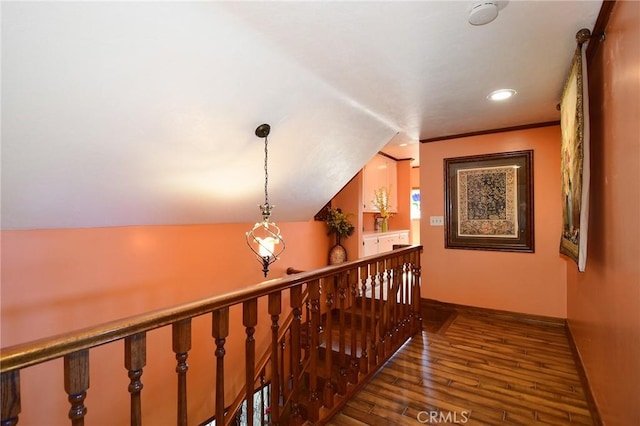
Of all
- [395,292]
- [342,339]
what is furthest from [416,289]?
[342,339]

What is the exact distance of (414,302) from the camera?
3.10 metres

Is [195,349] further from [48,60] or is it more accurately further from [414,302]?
[48,60]

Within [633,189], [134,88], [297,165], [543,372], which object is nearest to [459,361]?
[543,372]

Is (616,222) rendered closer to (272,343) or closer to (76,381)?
(272,343)

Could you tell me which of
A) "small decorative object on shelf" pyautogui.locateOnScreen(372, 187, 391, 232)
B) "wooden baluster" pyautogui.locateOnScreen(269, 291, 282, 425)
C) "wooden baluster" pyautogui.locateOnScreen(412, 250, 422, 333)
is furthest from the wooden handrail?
"small decorative object on shelf" pyautogui.locateOnScreen(372, 187, 391, 232)

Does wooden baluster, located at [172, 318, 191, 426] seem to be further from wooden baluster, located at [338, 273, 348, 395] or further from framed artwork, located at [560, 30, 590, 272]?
framed artwork, located at [560, 30, 590, 272]

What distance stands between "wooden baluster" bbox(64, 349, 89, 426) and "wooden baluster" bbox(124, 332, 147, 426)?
0.36 feet

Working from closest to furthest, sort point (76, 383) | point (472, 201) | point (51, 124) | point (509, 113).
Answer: point (76, 383) < point (51, 124) < point (509, 113) < point (472, 201)

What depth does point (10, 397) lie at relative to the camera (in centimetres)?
73

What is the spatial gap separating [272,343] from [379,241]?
3916 millimetres

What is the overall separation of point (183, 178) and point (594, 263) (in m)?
2.82

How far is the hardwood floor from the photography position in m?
1.91

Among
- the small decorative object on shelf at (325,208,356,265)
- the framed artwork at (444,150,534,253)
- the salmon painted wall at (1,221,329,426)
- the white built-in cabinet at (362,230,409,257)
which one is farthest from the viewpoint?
the white built-in cabinet at (362,230,409,257)

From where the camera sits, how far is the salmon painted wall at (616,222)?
3.88ft
